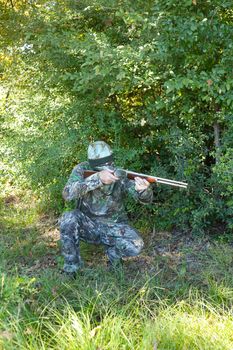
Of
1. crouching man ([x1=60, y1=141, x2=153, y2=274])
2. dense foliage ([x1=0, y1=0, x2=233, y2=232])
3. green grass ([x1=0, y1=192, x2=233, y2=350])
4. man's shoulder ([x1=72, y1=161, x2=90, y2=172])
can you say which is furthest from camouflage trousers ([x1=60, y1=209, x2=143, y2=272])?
dense foliage ([x1=0, y1=0, x2=233, y2=232])

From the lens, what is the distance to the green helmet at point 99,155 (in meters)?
4.00

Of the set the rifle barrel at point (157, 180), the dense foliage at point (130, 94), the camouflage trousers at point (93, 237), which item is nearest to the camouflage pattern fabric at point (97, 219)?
the camouflage trousers at point (93, 237)

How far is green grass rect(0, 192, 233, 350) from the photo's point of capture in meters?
2.46

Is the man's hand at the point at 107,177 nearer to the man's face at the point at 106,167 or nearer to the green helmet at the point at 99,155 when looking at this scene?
the man's face at the point at 106,167

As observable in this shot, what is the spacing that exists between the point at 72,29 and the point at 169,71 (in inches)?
52.6

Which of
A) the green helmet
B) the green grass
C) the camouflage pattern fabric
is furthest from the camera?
the green helmet

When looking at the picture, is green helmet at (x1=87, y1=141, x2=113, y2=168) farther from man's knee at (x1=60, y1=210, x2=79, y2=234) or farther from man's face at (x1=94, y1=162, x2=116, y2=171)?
man's knee at (x1=60, y1=210, x2=79, y2=234)

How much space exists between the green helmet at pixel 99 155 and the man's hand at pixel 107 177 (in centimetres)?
22

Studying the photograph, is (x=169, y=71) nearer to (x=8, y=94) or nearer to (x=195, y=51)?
(x=195, y=51)

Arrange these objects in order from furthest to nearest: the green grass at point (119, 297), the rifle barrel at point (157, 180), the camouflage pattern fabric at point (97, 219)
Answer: the camouflage pattern fabric at point (97, 219) → the rifle barrel at point (157, 180) → the green grass at point (119, 297)

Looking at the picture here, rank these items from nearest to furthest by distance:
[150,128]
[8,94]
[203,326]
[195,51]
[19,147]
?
[203,326], [195,51], [150,128], [19,147], [8,94]

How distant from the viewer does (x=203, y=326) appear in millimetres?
2639

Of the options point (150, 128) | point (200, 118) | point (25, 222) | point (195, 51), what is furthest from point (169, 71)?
point (25, 222)

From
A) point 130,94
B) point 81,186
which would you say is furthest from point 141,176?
point 130,94
